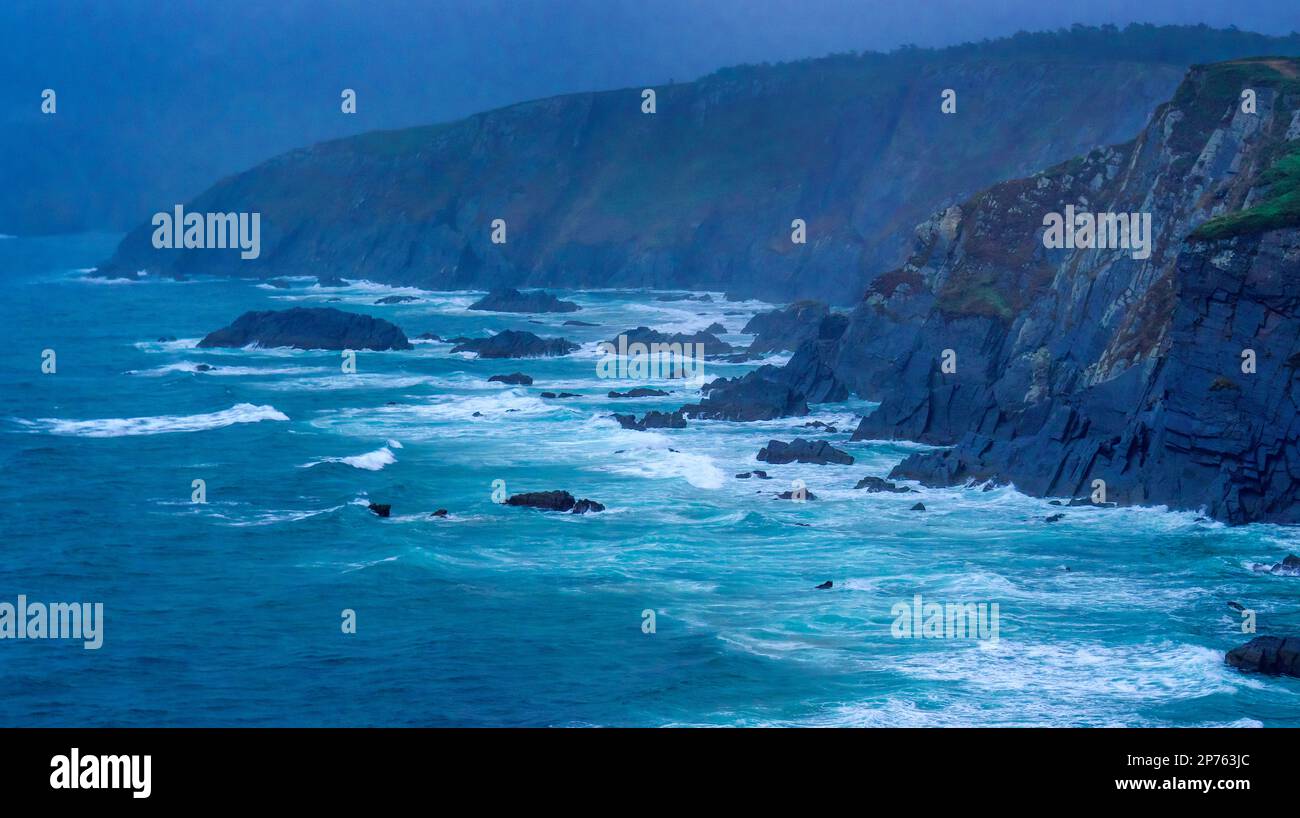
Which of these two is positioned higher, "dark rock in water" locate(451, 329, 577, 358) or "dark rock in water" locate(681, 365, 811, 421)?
"dark rock in water" locate(451, 329, 577, 358)

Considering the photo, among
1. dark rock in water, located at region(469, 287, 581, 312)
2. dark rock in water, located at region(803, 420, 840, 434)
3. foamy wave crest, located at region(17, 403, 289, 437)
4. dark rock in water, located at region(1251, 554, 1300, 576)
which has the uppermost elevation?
dark rock in water, located at region(469, 287, 581, 312)

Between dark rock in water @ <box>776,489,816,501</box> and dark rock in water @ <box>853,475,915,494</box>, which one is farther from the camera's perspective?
dark rock in water @ <box>853,475,915,494</box>

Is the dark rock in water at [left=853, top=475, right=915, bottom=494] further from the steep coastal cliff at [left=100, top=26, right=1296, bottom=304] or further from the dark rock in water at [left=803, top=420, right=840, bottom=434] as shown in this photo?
the steep coastal cliff at [left=100, top=26, right=1296, bottom=304]

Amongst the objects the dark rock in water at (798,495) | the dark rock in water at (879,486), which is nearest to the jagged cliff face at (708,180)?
the dark rock in water at (879,486)

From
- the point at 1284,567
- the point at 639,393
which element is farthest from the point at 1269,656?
the point at 639,393

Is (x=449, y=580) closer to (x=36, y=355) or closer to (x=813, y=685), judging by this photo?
(x=813, y=685)

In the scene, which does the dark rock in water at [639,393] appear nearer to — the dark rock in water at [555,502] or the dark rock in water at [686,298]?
the dark rock in water at [555,502]

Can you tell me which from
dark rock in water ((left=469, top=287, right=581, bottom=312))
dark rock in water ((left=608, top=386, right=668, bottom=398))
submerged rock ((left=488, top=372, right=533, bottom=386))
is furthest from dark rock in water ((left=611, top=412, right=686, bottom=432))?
dark rock in water ((left=469, top=287, right=581, bottom=312))
